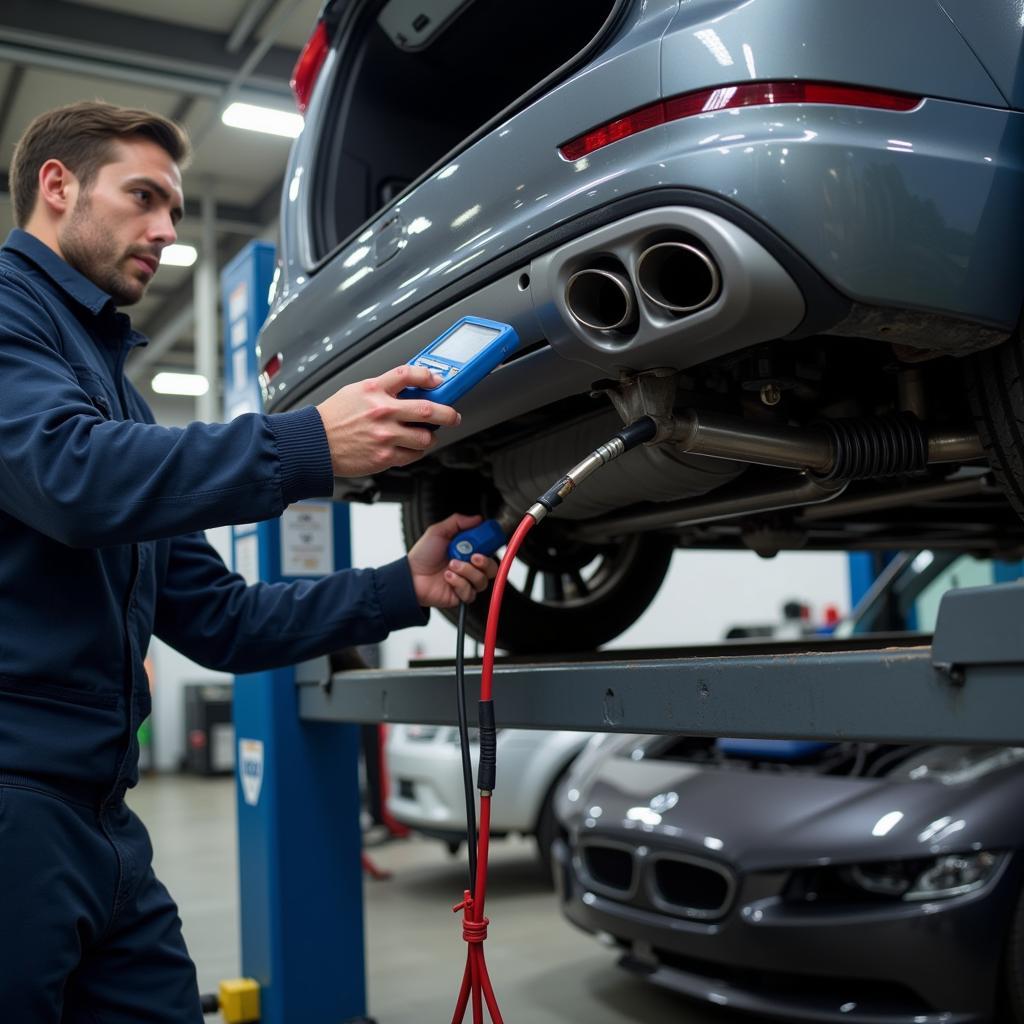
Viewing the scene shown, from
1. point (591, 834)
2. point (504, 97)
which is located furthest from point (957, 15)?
point (591, 834)

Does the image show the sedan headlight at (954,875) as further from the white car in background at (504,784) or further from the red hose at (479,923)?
the white car in background at (504,784)

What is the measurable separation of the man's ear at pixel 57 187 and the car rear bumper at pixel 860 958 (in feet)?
6.77

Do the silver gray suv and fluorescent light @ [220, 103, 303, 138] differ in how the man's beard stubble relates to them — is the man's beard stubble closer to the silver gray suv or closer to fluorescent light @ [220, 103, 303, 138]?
the silver gray suv

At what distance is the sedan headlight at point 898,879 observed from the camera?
2412 millimetres

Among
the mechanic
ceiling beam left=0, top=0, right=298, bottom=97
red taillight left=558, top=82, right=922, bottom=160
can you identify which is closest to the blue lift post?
the mechanic

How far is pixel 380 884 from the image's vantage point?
16.9 feet

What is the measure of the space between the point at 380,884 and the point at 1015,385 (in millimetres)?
4457

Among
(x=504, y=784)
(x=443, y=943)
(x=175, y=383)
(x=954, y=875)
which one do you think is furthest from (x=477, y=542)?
(x=175, y=383)

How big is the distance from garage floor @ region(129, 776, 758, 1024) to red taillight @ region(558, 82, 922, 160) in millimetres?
2641

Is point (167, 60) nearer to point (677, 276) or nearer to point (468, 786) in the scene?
point (677, 276)

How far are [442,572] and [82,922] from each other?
729 millimetres

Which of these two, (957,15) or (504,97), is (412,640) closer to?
(504,97)

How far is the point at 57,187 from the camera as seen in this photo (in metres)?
1.69

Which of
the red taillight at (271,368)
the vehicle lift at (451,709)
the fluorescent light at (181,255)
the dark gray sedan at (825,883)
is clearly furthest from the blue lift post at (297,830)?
the fluorescent light at (181,255)
